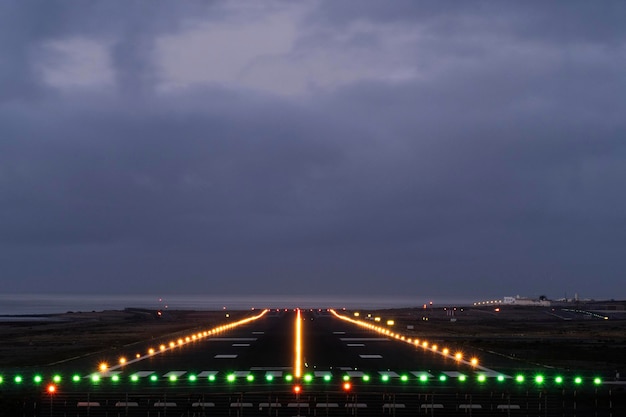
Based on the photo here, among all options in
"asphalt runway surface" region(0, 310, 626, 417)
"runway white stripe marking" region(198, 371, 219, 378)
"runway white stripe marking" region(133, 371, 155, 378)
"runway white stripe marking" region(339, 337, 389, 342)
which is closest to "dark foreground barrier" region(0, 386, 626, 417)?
"asphalt runway surface" region(0, 310, 626, 417)

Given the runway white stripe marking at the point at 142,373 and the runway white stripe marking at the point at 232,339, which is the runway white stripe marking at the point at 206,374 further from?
the runway white stripe marking at the point at 232,339

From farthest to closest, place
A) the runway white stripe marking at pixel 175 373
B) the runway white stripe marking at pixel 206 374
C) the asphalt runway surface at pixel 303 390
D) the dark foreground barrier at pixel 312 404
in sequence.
→ 1. the runway white stripe marking at pixel 175 373
2. the runway white stripe marking at pixel 206 374
3. the asphalt runway surface at pixel 303 390
4. the dark foreground barrier at pixel 312 404

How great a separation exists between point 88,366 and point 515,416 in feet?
79.1

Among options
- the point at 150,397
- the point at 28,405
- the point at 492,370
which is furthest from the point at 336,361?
the point at 28,405

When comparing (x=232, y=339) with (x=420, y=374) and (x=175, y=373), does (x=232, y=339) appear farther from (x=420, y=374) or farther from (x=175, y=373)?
(x=420, y=374)

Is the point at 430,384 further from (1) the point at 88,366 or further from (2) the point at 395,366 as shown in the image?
(1) the point at 88,366

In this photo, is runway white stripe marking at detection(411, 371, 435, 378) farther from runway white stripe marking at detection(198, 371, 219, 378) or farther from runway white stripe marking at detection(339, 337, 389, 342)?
runway white stripe marking at detection(339, 337, 389, 342)

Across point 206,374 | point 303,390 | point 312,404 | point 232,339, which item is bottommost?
point 312,404

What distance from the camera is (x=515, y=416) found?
73.7ft

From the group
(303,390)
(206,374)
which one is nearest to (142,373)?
(206,374)

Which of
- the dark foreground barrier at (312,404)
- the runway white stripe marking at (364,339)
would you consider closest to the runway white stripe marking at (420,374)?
the dark foreground barrier at (312,404)

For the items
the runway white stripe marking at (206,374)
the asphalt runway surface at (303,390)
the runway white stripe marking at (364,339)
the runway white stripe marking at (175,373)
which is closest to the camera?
the asphalt runway surface at (303,390)

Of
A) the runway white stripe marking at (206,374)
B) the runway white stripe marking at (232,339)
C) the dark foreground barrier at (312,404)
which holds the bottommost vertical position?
the dark foreground barrier at (312,404)

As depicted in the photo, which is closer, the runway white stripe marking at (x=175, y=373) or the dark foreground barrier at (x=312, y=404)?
the dark foreground barrier at (x=312, y=404)
